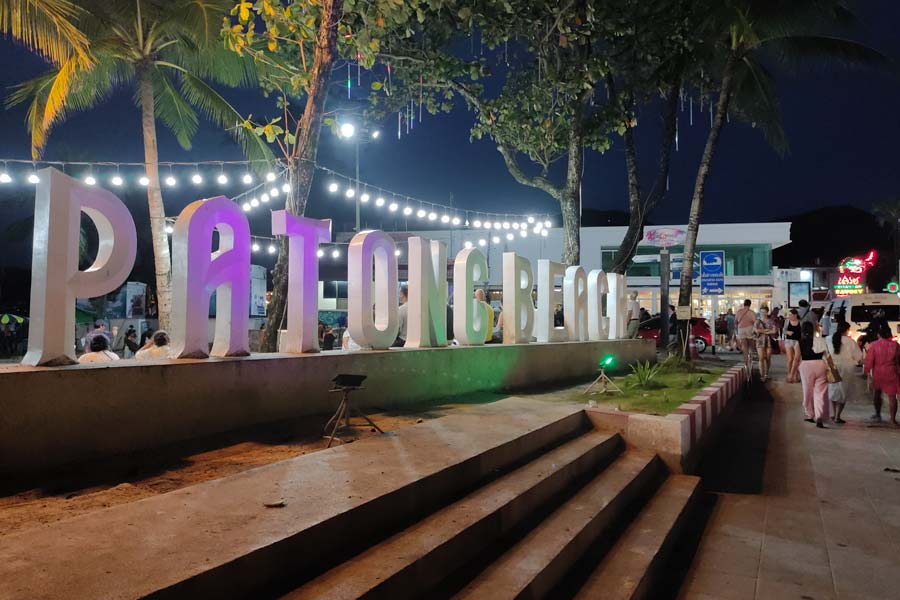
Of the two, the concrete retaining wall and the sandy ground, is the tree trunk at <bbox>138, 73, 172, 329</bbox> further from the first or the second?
the sandy ground

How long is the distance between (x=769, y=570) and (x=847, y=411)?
8.62 m

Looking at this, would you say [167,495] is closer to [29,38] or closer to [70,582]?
[70,582]

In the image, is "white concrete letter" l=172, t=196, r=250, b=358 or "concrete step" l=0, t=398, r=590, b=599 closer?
"concrete step" l=0, t=398, r=590, b=599

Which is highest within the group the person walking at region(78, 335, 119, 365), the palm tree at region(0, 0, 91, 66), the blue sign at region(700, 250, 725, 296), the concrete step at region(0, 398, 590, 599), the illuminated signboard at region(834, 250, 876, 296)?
the palm tree at region(0, 0, 91, 66)

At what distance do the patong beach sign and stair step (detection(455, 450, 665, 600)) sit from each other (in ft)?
11.6

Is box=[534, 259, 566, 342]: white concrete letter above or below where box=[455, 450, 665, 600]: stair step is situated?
above

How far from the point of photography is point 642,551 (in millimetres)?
4672

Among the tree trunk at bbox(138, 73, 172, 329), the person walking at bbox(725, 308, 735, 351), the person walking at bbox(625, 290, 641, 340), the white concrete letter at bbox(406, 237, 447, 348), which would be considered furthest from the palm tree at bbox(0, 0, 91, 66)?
the person walking at bbox(725, 308, 735, 351)

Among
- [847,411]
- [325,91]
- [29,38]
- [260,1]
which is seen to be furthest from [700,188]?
[29,38]

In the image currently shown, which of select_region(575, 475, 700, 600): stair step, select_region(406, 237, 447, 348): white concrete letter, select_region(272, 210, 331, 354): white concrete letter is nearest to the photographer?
select_region(575, 475, 700, 600): stair step

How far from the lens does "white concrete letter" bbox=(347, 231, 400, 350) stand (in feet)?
25.6

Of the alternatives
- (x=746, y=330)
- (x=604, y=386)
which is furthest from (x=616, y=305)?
(x=604, y=386)

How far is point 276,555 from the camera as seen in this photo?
2867 mm

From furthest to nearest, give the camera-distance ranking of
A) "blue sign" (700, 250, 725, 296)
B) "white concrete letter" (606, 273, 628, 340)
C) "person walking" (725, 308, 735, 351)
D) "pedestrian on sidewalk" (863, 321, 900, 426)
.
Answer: "person walking" (725, 308, 735, 351) < "blue sign" (700, 250, 725, 296) < "white concrete letter" (606, 273, 628, 340) < "pedestrian on sidewalk" (863, 321, 900, 426)
